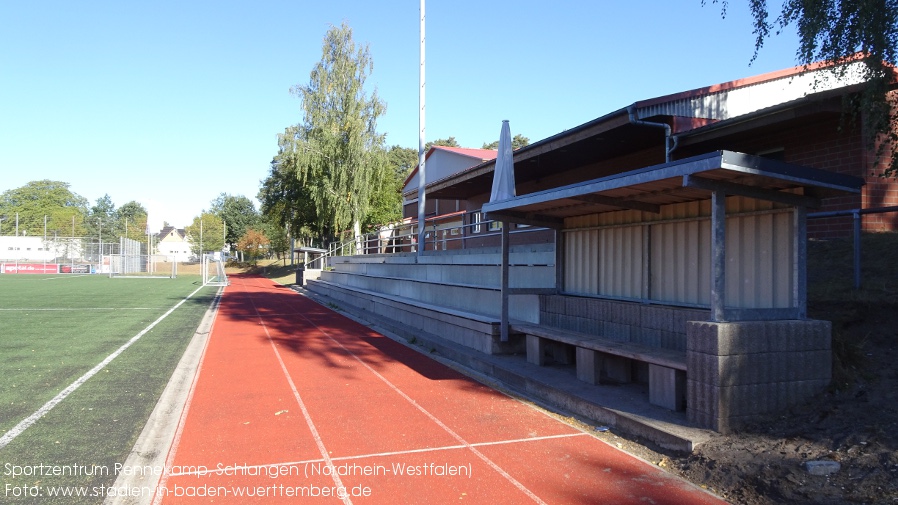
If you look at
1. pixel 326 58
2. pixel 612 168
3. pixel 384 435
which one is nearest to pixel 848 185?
pixel 384 435

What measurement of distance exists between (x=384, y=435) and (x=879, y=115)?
7502 millimetres

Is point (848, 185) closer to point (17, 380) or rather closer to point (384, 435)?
point (384, 435)

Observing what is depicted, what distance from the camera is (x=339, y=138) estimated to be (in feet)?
138

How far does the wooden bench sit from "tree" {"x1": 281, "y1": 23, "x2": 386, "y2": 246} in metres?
33.0

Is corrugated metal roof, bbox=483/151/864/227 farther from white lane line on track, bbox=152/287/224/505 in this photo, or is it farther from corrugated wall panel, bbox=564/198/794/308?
white lane line on track, bbox=152/287/224/505

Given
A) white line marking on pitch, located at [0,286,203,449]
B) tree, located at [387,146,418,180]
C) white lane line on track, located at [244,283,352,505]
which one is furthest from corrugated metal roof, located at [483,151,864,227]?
tree, located at [387,146,418,180]

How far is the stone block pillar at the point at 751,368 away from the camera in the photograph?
5.64m

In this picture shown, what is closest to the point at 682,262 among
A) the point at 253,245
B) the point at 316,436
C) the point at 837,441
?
the point at 837,441

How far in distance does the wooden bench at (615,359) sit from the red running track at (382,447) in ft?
3.31

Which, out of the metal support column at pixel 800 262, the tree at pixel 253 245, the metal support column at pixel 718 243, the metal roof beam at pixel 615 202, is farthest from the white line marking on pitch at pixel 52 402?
the tree at pixel 253 245

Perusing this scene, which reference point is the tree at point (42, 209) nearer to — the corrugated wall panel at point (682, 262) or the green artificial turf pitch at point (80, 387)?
the green artificial turf pitch at point (80, 387)

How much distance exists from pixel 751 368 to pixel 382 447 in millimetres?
3692

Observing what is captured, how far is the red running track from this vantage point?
4.86 m

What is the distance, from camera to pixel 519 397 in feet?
26.9
